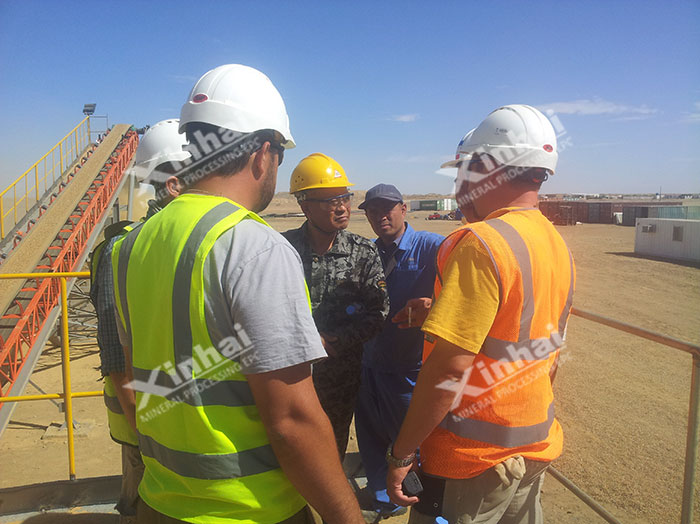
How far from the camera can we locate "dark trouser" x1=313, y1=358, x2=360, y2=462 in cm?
279

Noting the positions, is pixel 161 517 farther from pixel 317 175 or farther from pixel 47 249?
pixel 47 249

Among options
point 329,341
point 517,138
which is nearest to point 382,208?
point 329,341

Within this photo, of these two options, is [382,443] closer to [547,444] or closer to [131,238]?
[547,444]

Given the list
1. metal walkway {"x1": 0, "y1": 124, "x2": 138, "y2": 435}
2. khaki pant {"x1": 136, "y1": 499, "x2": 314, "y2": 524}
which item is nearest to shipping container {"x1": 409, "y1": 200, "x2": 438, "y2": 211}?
metal walkway {"x1": 0, "y1": 124, "x2": 138, "y2": 435}

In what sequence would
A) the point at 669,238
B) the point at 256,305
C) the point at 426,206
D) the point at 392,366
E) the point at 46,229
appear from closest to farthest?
the point at 256,305, the point at 392,366, the point at 46,229, the point at 669,238, the point at 426,206

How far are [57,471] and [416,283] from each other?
193 inches

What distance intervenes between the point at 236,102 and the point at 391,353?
227cm

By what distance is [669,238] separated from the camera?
2184 centimetres

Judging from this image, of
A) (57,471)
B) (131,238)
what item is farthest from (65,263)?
(131,238)

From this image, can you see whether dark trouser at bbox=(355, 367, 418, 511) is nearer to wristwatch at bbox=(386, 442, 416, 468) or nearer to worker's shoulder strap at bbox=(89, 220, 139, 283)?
wristwatch at bbox=(386, 442, 416, 468)

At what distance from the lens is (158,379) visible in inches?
44.8

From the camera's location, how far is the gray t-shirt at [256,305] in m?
1.03

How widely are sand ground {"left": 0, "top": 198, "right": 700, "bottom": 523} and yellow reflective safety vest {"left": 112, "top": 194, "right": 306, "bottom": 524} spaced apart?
9.06 feet

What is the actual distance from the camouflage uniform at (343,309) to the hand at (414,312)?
15cm
